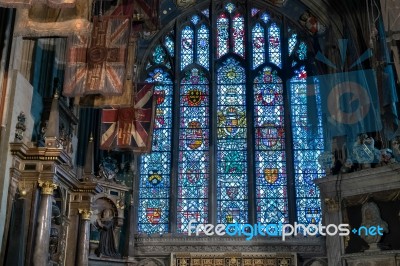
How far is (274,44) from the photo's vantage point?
18.1 metres

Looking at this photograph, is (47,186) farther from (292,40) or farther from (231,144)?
(292,40)

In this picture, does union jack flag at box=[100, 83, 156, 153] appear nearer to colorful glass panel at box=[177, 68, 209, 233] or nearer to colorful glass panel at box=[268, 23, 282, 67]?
colorful glass panel at box=[177, 68, 209, 233]

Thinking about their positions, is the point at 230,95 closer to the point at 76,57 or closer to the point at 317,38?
the point at 317,38

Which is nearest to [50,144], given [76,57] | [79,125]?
[76,57]

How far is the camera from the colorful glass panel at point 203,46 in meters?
18.0

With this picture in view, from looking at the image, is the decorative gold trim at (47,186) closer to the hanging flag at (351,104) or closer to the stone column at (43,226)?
the stone column at (43,226)

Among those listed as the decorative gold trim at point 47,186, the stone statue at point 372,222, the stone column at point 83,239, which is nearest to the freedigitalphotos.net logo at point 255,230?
the stone statue at point 372,222

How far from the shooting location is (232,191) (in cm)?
1634

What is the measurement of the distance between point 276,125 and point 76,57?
7.90 m

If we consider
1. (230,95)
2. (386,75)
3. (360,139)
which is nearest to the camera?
(386,75)

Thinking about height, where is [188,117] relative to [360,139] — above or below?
above

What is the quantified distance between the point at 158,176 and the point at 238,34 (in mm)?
5393

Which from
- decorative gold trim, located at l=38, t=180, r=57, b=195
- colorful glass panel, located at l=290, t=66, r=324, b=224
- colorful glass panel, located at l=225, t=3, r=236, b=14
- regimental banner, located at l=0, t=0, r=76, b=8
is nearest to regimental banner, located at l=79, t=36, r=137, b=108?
decorative gold trim, located at l=38, t=180, r=57, b=195

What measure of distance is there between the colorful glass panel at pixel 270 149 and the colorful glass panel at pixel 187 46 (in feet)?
7.53
